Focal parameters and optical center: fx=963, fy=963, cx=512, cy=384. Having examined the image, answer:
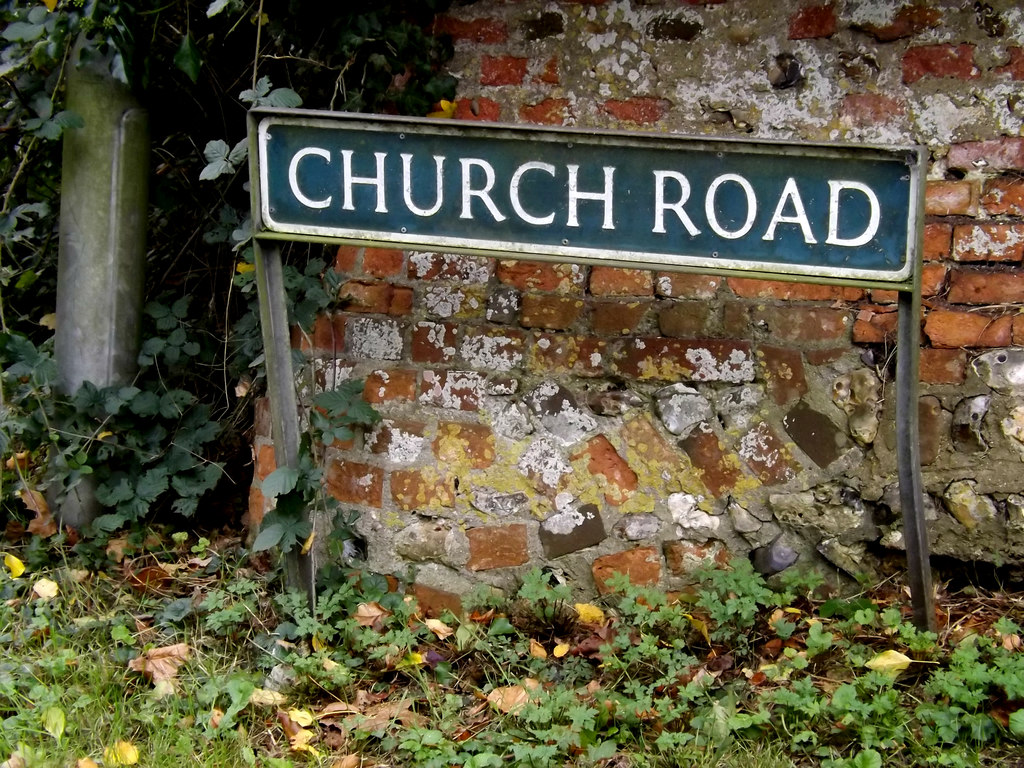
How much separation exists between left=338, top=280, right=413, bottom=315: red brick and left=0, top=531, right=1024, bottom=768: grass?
69 cm

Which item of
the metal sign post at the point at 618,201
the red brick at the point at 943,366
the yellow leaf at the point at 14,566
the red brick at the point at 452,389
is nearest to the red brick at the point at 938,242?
the red brick at the point at 943,366

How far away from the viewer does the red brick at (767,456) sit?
2.38 metres

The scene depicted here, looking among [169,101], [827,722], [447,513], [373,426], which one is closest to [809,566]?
[827,722]

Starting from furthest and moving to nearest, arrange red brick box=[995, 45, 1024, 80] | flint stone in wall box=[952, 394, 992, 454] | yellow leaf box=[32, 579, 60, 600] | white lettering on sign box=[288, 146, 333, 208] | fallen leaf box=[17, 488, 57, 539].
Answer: fallen leaf box=[17, 488, 57, 539] < yellow leaf box=[32, 579, 60, 600] < flint stone in wall box=[952, 394, 992, 454] < red brick box=[995, 45, 1024, 80] < white lettering on sign box=[288, 146, 333, 208]

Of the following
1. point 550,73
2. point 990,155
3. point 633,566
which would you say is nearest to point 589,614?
point 633,566

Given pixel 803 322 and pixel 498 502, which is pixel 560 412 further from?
pixel 803 322

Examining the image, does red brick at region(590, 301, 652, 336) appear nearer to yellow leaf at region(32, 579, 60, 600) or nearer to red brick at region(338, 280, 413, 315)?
red brick at region(338, 280, 413, 315)

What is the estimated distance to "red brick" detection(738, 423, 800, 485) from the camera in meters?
2.38

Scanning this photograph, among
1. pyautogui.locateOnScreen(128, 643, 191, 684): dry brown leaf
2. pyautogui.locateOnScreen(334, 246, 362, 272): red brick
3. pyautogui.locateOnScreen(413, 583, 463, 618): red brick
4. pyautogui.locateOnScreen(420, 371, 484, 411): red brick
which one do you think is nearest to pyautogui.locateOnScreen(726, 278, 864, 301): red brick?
pyautogui.locateOnScreen(420, 371, 484, 411): red brick

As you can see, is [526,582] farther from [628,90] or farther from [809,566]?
[628,90]

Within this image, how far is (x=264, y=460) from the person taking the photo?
105 inches

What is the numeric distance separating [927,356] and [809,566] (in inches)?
23.4

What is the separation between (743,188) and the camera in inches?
76.2

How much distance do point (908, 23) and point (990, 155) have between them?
0.36 metres
